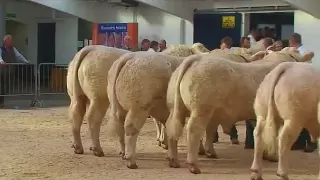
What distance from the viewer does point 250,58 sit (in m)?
10.0

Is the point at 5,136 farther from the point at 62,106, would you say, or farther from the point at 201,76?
the point at 62,106

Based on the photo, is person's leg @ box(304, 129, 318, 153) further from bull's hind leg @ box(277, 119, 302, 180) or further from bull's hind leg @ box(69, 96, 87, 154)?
bull's hind leg @ box(69, 96, 87, 154)

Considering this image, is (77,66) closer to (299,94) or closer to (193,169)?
(193,169)

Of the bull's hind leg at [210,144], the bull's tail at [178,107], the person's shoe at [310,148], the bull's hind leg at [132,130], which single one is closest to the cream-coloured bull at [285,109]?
the bull's tail at [178,107]

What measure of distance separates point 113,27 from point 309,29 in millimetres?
7053

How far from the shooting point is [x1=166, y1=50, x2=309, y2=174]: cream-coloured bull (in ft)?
26.0

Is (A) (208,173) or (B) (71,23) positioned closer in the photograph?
(A) (208,173)

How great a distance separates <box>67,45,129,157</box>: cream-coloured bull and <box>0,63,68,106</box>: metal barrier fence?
792cm

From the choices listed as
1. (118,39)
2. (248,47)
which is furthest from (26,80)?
(248,47)

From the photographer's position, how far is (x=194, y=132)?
26.1 ft

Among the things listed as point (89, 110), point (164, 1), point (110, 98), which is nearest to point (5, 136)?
point (89, 110)

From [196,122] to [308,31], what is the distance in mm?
11109

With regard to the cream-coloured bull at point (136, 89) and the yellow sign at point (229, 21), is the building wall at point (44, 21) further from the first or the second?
the cream-coloured bull at point (136, 89)

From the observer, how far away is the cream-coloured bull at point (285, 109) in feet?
23.4
